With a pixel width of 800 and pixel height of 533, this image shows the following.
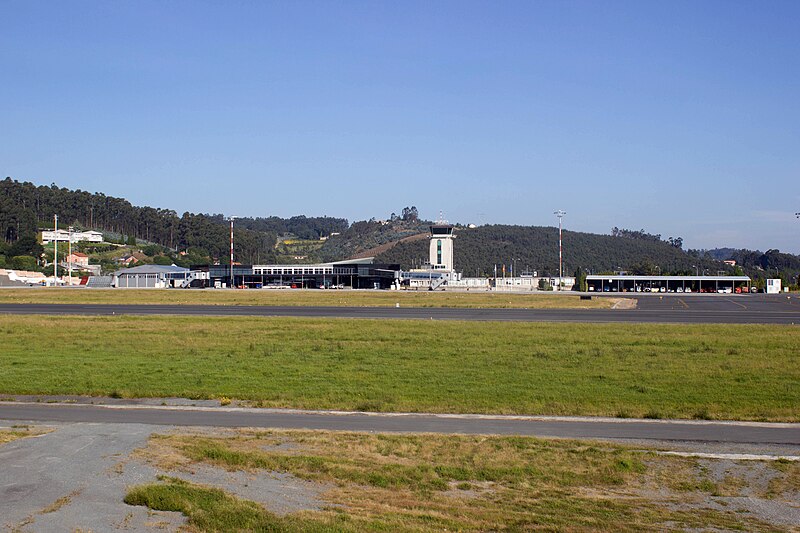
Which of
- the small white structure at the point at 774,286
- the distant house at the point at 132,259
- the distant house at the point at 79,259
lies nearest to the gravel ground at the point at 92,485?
the small white structure at the point at 774,286

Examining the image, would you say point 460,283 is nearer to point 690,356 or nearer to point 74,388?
point 690,356

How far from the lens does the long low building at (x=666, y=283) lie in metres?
144

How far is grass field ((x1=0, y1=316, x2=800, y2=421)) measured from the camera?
76.0ft

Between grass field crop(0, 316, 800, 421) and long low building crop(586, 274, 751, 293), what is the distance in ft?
323

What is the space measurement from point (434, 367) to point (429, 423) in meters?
10.5

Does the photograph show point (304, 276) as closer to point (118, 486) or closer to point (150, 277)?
point (150, 277)

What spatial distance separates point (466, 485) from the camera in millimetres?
13422

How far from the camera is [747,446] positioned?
17.2 m

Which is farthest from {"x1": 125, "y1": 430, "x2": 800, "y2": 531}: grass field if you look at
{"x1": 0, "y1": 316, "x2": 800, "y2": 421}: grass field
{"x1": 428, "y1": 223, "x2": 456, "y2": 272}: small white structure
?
{"x1": 428, "y1": 223, "x2": 456, "y2": 272}: small white structure

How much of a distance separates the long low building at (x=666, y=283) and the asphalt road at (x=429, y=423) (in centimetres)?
12686

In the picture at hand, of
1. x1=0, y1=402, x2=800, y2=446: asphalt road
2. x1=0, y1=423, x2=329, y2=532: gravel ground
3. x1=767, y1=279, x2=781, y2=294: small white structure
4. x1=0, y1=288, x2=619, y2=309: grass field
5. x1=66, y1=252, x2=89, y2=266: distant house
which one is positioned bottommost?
x1=0, y1=402, x2=800, y2=446: asphalt road

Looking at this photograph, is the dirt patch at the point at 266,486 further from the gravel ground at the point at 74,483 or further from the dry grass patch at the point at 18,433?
the dry grass patch at the point at 18,433

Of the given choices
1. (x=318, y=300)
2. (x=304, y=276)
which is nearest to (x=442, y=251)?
(x=304, y=276)

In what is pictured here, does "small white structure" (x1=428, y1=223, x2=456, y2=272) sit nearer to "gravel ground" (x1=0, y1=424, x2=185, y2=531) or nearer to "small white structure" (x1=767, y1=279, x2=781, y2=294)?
"small white structure" (x1=767, y1=279, x2=781, y2=294)
